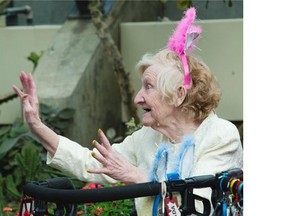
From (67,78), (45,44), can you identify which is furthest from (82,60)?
(45,44)

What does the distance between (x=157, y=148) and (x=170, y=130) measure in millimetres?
119

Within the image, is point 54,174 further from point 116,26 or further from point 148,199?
point 148,199

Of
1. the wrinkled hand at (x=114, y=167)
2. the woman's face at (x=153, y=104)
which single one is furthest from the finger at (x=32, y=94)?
the wrinkled hand at (x=114, y=167)

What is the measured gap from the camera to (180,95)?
366cm

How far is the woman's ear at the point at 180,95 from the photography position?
3646mm

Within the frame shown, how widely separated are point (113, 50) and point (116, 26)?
69 cm

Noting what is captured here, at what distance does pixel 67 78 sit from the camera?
782cm

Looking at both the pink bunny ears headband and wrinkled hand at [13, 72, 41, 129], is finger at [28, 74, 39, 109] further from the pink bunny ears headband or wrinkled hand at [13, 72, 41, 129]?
the pink bunny ears headband

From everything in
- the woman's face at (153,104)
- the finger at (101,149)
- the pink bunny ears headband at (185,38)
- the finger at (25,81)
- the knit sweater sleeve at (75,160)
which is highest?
the pink bunny ears headband at (185,38)

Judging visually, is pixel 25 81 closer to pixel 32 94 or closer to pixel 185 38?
pixel 32 94

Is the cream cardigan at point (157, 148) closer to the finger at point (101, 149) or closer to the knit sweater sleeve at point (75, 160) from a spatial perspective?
the knit sweater sleeve at point (75, 160)
